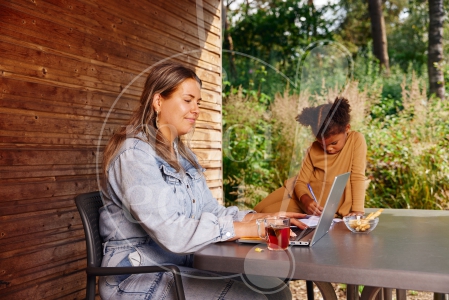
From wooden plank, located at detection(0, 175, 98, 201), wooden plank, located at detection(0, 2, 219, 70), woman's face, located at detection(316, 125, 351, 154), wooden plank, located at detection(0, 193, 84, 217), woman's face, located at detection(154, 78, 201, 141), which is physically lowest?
wooden plank, located at detection(0, 193, 84, 217)

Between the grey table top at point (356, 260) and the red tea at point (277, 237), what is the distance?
3 centimetres

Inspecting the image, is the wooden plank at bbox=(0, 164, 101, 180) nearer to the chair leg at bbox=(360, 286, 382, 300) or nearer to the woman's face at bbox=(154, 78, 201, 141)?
the woman's face at bbox=(154, 78, 201, 141)

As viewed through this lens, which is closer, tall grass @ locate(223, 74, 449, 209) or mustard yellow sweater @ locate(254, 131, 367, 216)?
mustard yellow sweater @ locate(254, 131, 367, 216)

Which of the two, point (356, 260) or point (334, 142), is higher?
point (334, 142)

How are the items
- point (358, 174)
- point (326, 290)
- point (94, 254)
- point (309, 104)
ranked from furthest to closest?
point (309, 104) < point (358, 174) < point (326, 290) < point (94, 254)

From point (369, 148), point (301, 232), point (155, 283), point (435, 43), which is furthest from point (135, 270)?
point (435, 43)

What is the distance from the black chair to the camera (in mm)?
1493

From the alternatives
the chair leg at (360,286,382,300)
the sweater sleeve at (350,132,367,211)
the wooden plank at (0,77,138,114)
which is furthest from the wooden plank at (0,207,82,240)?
the chair leg at (360,286,382,300)

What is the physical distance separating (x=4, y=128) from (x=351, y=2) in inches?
538

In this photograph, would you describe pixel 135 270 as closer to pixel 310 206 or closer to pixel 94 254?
pixel 94 254

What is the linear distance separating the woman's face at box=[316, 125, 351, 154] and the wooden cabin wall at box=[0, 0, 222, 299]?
4.14 feet

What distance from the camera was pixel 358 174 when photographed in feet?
8.56

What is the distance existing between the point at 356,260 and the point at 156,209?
61cm

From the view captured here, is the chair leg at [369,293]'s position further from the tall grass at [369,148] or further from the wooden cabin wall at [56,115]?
the tall grass at [369,148]
